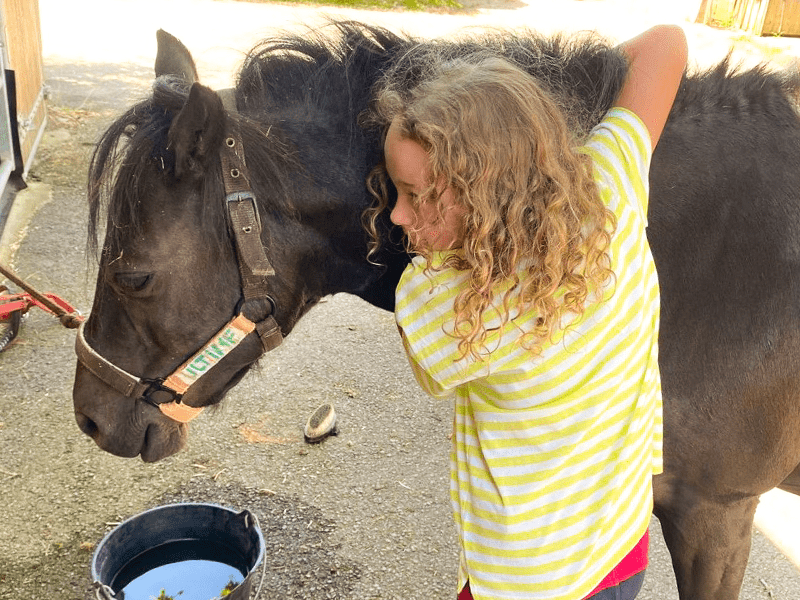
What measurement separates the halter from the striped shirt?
1.19 feet

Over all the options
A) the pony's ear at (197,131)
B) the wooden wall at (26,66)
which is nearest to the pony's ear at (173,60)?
the pony's ear at (197,131)

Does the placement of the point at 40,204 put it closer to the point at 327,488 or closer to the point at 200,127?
the point at 327,488

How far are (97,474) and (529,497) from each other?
228 cm

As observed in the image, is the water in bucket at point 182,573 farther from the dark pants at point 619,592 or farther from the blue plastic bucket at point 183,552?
the dark pants at point 619,592

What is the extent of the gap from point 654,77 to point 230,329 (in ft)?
3.60

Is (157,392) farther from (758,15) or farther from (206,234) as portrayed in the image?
(758,15)

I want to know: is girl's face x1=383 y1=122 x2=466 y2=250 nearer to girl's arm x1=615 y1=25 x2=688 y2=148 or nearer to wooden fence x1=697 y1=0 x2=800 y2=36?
girl's arm x1=615 y1=25 x2=688 y2=148

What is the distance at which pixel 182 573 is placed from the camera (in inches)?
96.9

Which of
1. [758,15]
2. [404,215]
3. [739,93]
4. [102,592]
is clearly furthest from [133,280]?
[758,15]

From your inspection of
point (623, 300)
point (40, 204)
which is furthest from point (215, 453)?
point (40, 204)

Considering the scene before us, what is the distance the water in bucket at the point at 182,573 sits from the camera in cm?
238

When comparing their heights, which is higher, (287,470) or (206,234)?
(206,234)

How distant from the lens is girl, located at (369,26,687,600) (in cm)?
134

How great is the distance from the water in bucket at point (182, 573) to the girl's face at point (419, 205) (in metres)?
1.42
